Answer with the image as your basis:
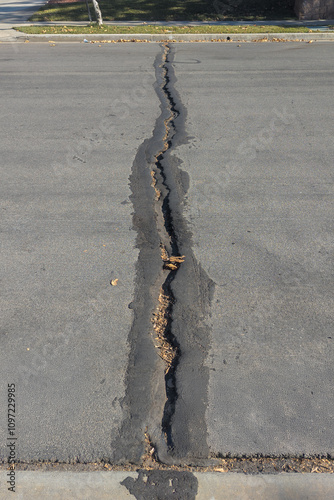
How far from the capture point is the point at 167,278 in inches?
166

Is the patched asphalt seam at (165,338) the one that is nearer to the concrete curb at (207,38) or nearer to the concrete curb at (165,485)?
the concrete curb at (165,485)

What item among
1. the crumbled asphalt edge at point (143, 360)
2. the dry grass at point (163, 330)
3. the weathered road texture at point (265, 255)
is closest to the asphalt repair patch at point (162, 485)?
the crumbled asphalt edge at point (143, 360)

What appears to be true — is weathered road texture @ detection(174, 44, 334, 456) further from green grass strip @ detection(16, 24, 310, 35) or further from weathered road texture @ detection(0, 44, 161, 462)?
green grass strip @ detection(16, 24, 310, 35)

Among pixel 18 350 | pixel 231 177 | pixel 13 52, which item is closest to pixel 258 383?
pixel 18 350

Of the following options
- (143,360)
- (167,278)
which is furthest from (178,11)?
(143,360)

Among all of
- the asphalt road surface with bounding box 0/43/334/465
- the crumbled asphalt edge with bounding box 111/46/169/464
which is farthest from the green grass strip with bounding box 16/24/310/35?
the crumbled asphalt edge with bounding box 111/46/169/464

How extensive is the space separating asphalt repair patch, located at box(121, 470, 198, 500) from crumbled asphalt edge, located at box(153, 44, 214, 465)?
3.4 inches

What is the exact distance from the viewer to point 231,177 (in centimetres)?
608

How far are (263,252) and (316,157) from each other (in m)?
2.56

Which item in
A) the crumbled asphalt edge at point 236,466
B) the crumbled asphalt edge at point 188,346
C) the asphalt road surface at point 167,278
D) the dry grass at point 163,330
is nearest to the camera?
the crumbled asphalt edge at point 236,466

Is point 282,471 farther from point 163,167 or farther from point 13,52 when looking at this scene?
point 13,52

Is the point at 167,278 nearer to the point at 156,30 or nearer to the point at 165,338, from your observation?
the point at 165,338

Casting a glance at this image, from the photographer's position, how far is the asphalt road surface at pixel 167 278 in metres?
2.94

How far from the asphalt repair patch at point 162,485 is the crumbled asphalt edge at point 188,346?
9cm
